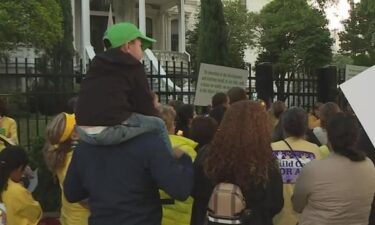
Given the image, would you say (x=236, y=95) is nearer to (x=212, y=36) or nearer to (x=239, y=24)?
(x=212, y=36)

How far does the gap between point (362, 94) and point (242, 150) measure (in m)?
0.75

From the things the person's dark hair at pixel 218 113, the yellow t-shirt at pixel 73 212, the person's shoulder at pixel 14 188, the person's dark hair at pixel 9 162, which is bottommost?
the yellow t-shirt at pixel 73 212

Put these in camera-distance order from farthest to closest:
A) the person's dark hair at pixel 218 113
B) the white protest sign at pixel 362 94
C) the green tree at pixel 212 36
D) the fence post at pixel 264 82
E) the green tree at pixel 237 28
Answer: the green tree at pixel 237 28, the green tree at pixel 212 36, the fence post at pixel 264 82, the person's dark hair at pixel 218 113, the white protest sign at pixel 362 94

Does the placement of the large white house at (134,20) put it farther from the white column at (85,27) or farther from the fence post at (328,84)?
the fence post at (328,84)

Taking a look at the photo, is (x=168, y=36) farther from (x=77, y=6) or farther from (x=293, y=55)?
(x=293, y=55)

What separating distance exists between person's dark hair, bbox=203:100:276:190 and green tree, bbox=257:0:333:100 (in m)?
30.2

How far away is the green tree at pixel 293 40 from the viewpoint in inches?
1362

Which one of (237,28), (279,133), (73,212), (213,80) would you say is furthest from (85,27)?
(73,212)

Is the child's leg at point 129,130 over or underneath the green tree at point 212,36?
underneath

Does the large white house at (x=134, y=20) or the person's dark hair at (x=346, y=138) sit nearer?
the person's dark hair at (x=346, y=138)

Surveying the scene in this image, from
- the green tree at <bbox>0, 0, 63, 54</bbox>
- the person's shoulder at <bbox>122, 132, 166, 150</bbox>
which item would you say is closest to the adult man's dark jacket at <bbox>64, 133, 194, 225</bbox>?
the person's shoulder at <bbox>122, 132, 166, 150</bbox>

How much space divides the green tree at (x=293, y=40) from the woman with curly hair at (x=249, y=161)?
30237 millimetres

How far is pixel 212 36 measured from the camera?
1981cm

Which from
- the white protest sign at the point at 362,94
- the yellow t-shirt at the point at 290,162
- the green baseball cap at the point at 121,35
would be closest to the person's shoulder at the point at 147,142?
the green baseball cap at the point at 121,35
